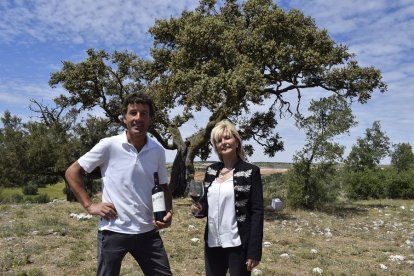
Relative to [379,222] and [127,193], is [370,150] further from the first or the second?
[127,193]

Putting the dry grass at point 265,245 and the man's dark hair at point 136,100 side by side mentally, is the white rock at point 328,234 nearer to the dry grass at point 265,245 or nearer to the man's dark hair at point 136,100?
the dry grass at point 265,245

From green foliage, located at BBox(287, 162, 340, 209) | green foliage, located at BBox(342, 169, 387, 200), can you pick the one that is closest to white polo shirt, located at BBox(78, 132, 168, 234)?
green foliage, located at BBox(287, 162, 340, 209)

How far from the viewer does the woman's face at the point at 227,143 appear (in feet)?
13.3

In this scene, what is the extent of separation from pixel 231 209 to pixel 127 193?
40.1 inches

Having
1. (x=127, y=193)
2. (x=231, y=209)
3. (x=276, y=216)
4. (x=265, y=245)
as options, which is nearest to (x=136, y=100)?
(x=127, y=193)

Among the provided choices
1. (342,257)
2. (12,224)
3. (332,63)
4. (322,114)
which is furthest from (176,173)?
(342,257)

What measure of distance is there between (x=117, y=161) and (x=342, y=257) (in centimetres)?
701

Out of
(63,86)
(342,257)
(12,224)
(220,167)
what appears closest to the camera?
(220,167)

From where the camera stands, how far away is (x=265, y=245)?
10219mm

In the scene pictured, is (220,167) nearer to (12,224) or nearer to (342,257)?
(342,257)

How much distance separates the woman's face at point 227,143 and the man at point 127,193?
0.67 meters

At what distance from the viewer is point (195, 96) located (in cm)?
1592

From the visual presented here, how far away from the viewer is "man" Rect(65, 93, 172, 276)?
392 centimetres

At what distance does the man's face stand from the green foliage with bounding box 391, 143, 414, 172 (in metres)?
48.2
